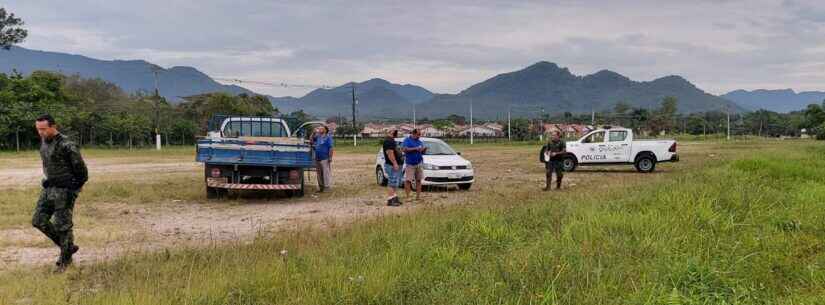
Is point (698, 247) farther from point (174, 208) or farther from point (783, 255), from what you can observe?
point (174, 208)

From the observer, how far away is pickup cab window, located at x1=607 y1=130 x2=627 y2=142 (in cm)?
2120

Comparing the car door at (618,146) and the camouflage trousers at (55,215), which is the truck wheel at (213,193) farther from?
the car door at (618,146)

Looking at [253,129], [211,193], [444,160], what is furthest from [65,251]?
[444,160]

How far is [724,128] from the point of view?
118250 mm

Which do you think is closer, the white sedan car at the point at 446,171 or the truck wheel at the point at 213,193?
the truck wheel at the point at 213,193

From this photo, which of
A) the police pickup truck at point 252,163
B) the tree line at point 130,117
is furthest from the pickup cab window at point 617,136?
the police pickup truck at point 252,163

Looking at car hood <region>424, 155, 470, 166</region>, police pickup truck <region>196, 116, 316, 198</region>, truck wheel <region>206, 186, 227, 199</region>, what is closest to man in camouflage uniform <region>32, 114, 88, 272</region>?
police pickup truck <region>196, 116, 316, 198</region>

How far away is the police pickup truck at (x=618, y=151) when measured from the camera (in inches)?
824

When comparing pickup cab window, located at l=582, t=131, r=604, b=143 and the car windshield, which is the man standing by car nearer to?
the car windshield

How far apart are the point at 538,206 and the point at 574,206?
0.57m

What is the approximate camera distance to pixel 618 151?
69.5ft

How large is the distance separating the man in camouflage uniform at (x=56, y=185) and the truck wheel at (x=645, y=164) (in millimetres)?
19169

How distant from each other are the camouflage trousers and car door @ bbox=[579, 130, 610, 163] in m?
18.5

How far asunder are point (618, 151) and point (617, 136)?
0.57 m
